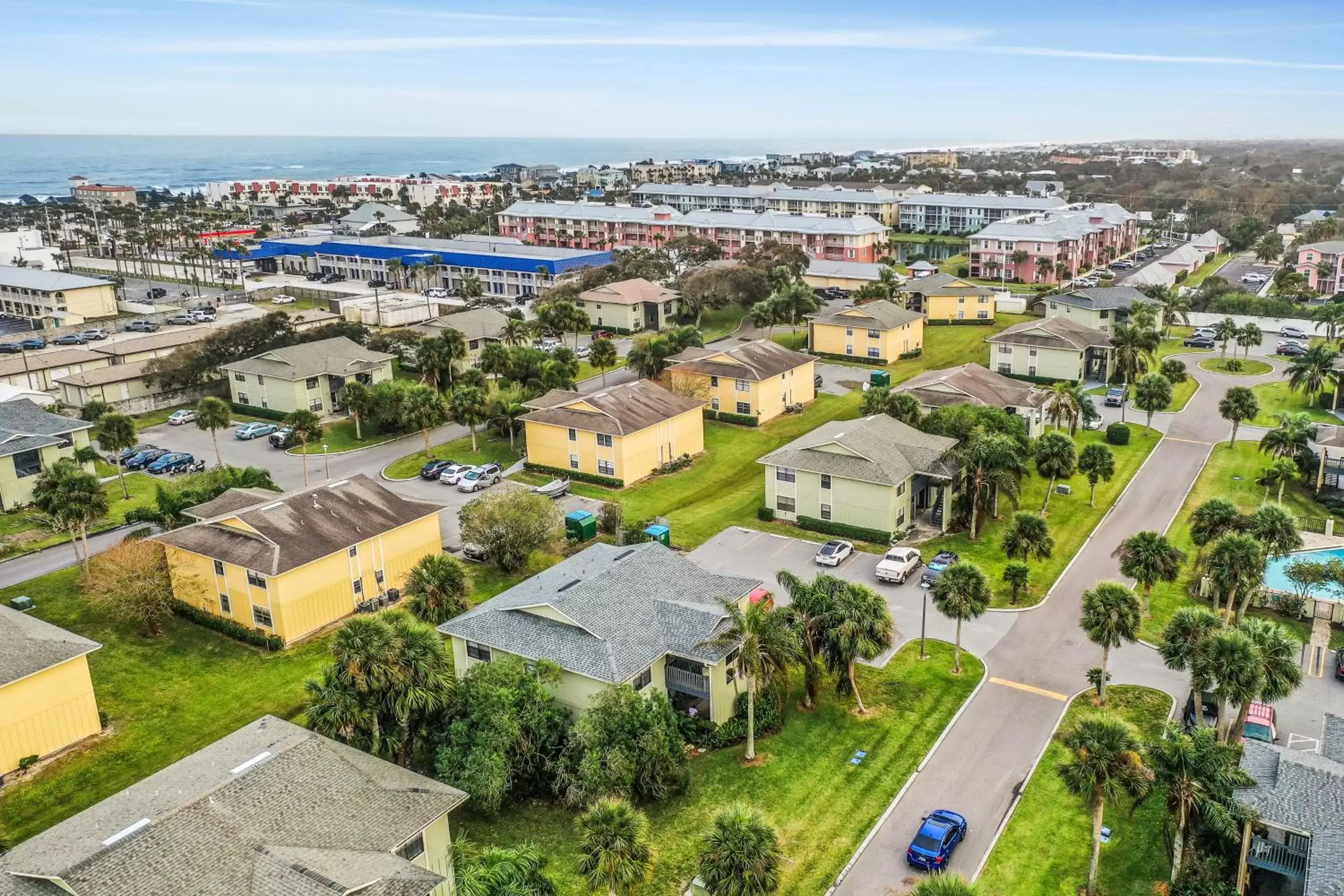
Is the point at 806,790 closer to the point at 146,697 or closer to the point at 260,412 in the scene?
the point at 146,697

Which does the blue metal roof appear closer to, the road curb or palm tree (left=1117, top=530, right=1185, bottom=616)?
palm tree (left=1117, top=530, right=1185, bottom=616)

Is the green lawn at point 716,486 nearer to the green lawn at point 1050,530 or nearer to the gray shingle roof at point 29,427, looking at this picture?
the green lawn at point 1050,530

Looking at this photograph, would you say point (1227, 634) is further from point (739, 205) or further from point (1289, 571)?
point (739, 205)

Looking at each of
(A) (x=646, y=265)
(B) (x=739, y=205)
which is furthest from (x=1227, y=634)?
(B) (x=739, y=205)

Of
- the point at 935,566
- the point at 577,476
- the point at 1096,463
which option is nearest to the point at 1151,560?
the point at 935,566

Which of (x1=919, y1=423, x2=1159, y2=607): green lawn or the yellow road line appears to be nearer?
the yellow road line

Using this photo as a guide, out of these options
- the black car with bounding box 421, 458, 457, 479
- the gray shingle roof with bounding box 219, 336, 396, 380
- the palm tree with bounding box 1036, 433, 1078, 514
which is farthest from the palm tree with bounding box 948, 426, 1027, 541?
the gray shingle roof with bounding box 219, 336, 396, 380

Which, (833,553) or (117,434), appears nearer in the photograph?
(833,553)
